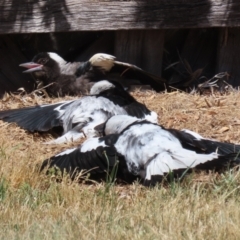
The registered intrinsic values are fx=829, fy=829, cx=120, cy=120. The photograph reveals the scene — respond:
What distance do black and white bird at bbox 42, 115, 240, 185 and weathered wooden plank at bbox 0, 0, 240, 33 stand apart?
244 cm

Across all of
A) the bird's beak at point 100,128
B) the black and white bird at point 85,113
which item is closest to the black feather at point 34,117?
the black and white bird at point 85,113

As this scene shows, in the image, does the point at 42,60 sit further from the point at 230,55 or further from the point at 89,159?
the point at 89,159

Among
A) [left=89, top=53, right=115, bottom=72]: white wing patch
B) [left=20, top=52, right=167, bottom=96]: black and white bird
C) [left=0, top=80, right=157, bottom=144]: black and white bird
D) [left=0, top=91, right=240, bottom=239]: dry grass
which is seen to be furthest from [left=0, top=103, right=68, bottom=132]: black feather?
[left=20, top=52, right=167, bottom=96]: black and white bird

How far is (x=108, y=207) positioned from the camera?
5066 mm

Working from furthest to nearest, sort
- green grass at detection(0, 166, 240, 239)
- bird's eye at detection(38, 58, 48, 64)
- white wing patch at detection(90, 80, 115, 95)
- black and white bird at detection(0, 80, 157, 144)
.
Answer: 1. bird's eye at detection(38, 58, 48, 64)
2. white wing patch at detection(90, 80, 115, 95)
3. black and white bird at detection(0, 80, 157, 144)
4. green grass at detection(0, 166, 240, 239)

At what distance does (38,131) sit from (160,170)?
197cm

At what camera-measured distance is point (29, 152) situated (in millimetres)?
6445

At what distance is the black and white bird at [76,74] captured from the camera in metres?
8.63

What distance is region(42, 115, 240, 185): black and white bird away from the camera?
5.70m

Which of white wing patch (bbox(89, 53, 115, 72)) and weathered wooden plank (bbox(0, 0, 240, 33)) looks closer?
white wing patch (bbox(89, 53, 115, 72))

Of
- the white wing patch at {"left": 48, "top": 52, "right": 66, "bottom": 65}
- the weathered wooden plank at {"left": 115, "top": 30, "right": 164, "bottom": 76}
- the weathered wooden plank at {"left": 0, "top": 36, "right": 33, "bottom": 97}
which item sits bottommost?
the weathered wooden plank at {"left": 0, "top": 36, "right": 33, "bottom": 97}

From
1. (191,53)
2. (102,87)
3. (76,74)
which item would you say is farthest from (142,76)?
(102,87)

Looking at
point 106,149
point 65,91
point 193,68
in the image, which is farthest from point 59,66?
point 106,149

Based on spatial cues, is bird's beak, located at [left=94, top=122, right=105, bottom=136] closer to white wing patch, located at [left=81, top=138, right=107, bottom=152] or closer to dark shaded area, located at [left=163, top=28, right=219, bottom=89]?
white wing patch, located at [left=81, top=138, right=107, bottom=152]
